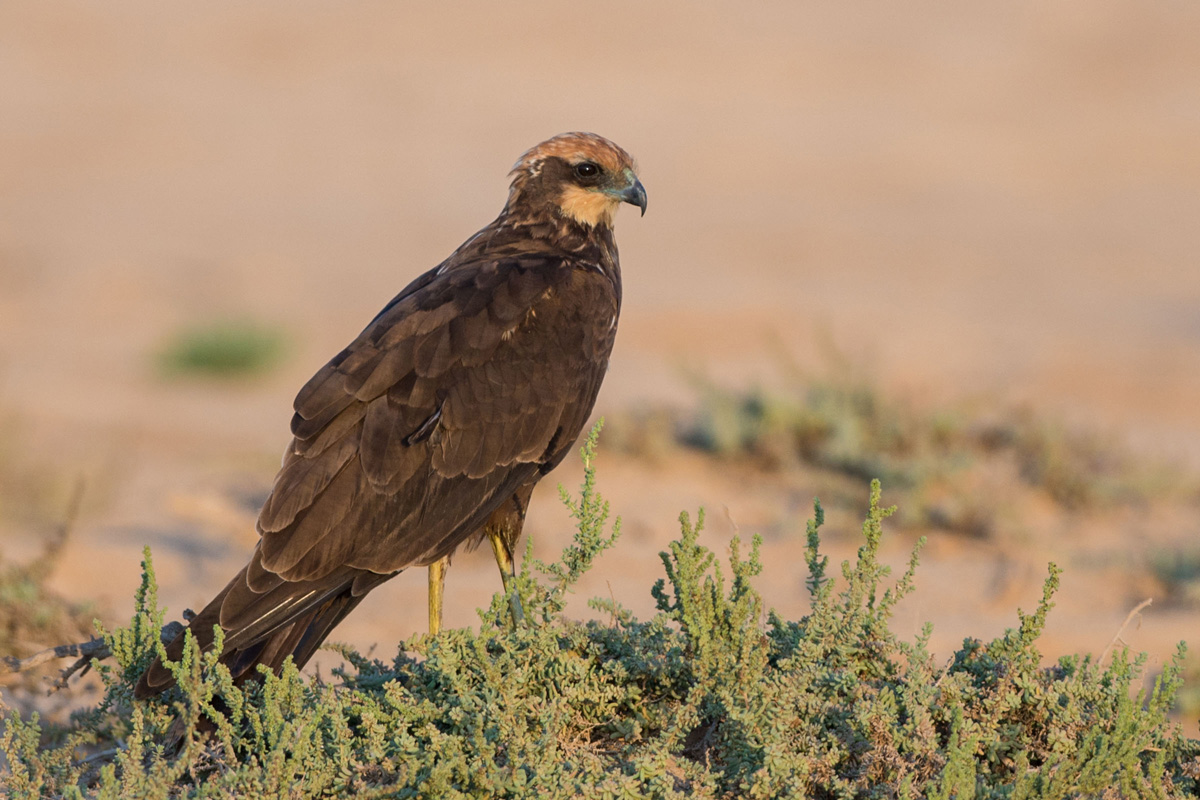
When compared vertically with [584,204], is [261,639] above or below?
below

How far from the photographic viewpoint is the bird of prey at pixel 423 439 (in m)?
3.86

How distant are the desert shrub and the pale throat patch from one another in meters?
1.83

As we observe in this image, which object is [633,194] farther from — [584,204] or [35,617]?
[35,617]

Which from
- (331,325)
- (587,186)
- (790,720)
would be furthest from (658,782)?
(331,325)

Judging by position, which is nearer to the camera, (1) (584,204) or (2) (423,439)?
(2) (423,439)

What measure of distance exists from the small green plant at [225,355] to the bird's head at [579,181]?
23.1 feet

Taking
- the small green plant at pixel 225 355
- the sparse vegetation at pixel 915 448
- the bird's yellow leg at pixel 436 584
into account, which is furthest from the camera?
the small green plant at pixel 225 355

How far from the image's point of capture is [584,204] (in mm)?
5250

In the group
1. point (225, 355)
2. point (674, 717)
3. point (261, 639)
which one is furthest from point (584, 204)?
point (225, 355)

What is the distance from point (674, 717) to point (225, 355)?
938 cm

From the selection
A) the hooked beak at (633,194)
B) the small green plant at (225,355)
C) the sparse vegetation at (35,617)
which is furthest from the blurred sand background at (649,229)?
the hooked beak at (633,194)

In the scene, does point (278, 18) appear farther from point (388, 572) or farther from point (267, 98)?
point (388, 572)

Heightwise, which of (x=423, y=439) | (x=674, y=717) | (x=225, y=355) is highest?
(x=225, y=355)

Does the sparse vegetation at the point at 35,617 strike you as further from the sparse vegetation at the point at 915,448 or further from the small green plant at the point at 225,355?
the small green plant at the point at 225,355
